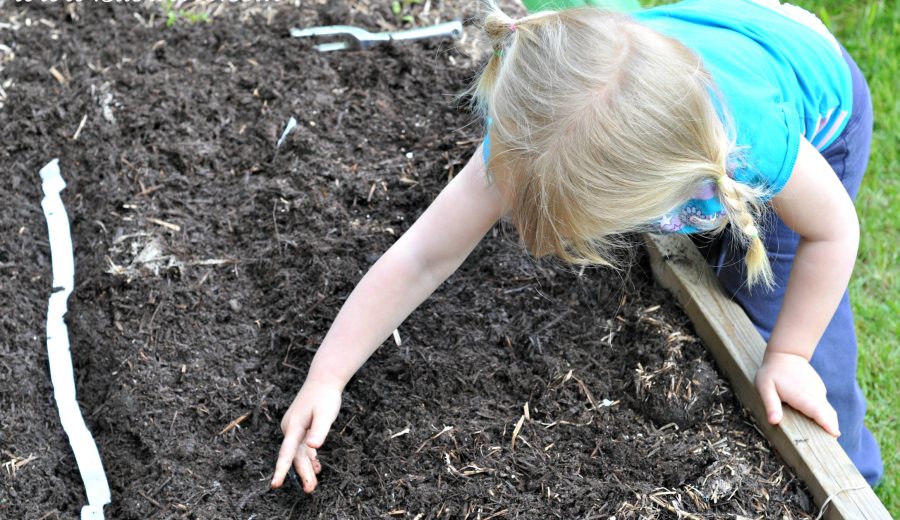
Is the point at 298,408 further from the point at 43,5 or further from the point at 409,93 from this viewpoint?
the point at 43,5

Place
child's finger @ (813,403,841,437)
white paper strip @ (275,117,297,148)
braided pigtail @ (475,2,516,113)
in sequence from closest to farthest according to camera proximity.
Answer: braided pigtail @ (475,2,516,113), child's finger @ (813,403,841,437), white paper strip @ (275,117,297,148)

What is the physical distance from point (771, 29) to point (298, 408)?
1466 millimetres

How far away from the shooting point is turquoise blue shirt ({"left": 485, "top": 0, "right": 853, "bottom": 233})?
187 cm

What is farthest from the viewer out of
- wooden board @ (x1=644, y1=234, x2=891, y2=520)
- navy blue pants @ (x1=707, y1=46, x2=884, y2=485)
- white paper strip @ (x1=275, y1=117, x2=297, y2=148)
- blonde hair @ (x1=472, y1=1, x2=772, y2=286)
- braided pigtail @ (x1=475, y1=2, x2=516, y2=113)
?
white paper strip @ (x1=275, y1=117, x2=297, y2=148)

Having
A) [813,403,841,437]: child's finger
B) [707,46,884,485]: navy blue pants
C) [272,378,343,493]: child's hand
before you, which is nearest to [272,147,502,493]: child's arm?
[272,378,343,493]: child's hand

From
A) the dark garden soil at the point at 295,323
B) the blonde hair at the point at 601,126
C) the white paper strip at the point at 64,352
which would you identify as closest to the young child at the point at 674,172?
Result: the blonde hair at the point at 601,126

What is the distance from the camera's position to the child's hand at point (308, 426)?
6.70 ft

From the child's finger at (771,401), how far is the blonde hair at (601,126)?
523 mm

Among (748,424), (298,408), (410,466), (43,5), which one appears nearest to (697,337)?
(748,424)

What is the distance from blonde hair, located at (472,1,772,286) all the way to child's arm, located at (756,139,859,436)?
284 mm

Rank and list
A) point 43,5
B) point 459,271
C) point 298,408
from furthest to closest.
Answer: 1. point 43,5
2. point 459,271
3. point 298,408

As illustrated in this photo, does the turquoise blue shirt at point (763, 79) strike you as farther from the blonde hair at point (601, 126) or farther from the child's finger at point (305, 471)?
the child's finger at point (305, 471)

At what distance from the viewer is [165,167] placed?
2.71 metres

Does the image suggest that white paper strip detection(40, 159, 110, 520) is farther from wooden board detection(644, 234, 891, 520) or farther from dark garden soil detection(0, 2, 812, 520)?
wooden board detection(644, 234, 891, 520)
